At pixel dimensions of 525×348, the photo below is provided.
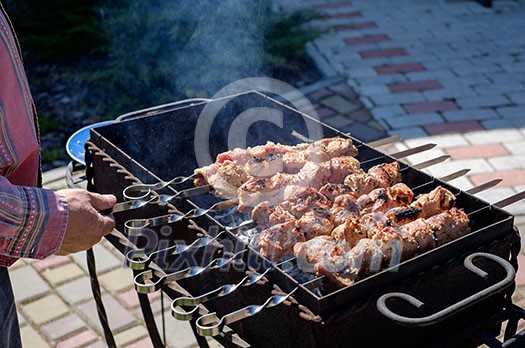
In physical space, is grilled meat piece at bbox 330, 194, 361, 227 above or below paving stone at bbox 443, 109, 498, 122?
above

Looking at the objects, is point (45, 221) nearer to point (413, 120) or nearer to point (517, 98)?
point (413, 120)

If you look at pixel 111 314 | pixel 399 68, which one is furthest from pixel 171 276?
pixel 399 68

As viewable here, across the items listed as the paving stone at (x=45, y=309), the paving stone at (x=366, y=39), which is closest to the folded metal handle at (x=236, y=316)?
the paving stone at (x=45, y=309)

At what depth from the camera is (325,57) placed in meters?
6.94

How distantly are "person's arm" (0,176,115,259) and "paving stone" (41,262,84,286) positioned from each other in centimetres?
202

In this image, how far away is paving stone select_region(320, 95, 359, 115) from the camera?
5.80 m

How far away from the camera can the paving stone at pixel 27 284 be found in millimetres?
3809

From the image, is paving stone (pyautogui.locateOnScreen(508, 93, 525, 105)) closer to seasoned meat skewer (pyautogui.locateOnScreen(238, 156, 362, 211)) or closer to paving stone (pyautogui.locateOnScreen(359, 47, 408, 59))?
paving stone (pyautogui.locateOnScreen(359, 47, 408, 59))

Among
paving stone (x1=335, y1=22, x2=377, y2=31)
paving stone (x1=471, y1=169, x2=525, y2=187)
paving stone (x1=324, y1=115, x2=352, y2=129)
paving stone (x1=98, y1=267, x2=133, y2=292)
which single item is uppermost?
paving stone (x1=335, y1=22, x2=377, y2=31)

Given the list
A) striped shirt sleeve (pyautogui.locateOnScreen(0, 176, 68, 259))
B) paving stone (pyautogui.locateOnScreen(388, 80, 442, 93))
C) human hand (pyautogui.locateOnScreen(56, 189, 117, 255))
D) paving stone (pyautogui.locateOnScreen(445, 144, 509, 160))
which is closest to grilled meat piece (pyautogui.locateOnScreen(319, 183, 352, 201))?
human hand (pyautogui.locateOnScreen(56, 189, 117, 255))

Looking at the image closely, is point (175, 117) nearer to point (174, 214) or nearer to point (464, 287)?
point (174, 214)

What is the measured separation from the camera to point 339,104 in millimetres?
5906

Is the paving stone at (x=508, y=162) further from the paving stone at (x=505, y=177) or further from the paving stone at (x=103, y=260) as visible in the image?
the paving stone at (x=103, y=260)

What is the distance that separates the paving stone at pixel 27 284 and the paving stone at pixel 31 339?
274 millimetres
